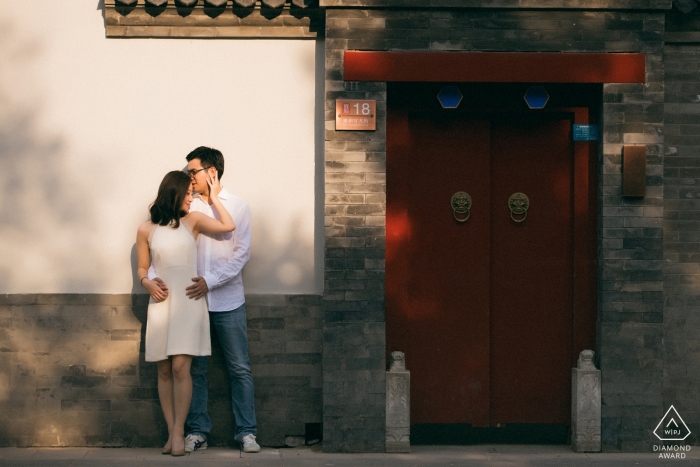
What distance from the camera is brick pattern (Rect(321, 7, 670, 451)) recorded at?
693cm

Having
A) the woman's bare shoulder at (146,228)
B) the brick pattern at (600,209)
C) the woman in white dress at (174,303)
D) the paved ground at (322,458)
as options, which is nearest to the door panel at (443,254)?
the brick pattern at (600,209)

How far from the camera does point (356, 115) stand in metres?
6.91

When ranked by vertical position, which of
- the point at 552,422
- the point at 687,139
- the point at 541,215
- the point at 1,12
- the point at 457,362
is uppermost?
the point at 1,12

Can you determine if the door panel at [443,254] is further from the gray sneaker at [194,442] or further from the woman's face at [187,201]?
the woman's face at [187,201]

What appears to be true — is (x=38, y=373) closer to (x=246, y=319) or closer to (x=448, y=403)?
(x=246, y=319)

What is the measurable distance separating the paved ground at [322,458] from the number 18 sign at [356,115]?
8.15ft

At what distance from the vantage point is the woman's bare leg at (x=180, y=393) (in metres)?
6.73

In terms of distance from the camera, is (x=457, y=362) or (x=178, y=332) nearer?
(x=178, y=332)

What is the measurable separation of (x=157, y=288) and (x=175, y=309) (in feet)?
0.67

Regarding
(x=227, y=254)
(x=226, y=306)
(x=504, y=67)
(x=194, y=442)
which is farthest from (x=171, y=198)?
(x=504, y=67)

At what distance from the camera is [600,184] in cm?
704

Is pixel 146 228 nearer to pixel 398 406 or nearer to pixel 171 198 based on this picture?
pixel 171 198

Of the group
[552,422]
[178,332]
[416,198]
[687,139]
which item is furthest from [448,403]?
[687,139]

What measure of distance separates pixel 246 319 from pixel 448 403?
1.75 m
